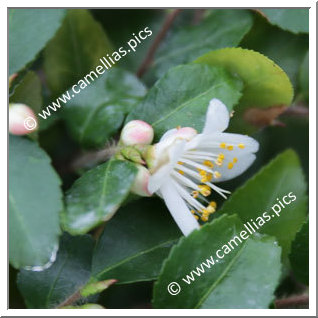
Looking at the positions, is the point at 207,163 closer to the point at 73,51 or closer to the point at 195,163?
the point at 195,163

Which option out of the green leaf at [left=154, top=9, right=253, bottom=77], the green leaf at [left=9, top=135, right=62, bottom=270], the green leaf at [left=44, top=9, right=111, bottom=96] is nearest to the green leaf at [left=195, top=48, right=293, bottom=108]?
the green leaf at [left=154, top=9, right=253, bottom=77]

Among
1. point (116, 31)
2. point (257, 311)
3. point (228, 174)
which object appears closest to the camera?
point (257, 311)

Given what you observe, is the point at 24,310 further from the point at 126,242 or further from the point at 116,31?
the point at 116,31

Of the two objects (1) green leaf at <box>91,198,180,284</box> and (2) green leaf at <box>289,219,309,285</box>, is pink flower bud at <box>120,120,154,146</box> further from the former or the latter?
(2) green leaf at <box>289,219,309,285</box>

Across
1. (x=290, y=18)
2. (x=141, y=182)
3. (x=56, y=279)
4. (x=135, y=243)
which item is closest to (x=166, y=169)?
(x=141, y=182)

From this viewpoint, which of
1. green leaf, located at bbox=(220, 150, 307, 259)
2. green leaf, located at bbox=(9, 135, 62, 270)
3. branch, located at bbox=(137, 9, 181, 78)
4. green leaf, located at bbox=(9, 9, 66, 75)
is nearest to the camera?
green leaf, located at bbox=(9, 135, 62, 270)

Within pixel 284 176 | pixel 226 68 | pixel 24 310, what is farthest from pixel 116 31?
pixel 24 310

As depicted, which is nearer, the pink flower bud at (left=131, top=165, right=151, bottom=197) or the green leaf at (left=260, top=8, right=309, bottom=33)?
the pink flower bud at (left=131, top=165, right=151, bottom=197)
